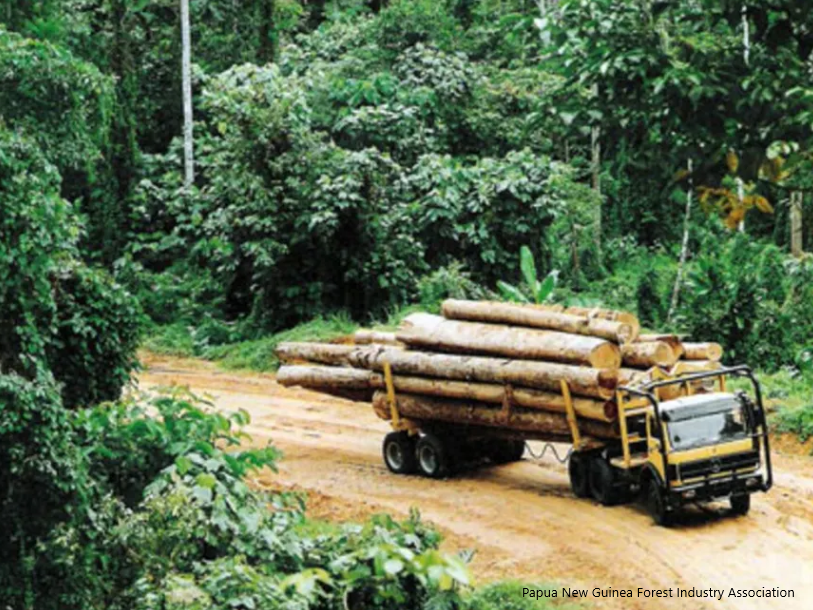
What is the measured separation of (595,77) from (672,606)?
7832 mm

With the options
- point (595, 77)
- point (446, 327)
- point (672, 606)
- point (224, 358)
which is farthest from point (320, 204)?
point (595, 77)

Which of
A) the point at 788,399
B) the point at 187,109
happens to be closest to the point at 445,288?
the point at 788,399

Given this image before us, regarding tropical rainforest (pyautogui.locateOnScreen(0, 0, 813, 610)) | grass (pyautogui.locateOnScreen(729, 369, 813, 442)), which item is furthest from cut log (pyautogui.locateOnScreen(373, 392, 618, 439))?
grass (pyautogui.locateOnScreen(729, 369, 813, 442))

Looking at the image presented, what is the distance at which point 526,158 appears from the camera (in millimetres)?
27359

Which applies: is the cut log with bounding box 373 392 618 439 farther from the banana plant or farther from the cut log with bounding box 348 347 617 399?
the banana plant

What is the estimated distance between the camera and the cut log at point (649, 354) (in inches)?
593

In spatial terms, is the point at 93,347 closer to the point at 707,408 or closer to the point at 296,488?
the point at 296,488

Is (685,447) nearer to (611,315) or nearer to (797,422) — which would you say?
(611,315)

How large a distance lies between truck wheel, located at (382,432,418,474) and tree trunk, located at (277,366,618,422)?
699 millimetres

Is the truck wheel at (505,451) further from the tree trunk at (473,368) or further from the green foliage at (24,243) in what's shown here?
the green foliage at (24,243)

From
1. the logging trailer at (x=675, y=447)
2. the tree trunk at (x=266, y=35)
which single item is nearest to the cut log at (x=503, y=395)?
the logging trailer at (x=675, y=447)

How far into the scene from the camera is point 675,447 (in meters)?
14.1

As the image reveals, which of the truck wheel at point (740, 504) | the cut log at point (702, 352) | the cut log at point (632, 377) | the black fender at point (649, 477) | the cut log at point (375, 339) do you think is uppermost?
the cut log at point (375, 339)

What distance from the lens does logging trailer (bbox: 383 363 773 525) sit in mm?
14125
